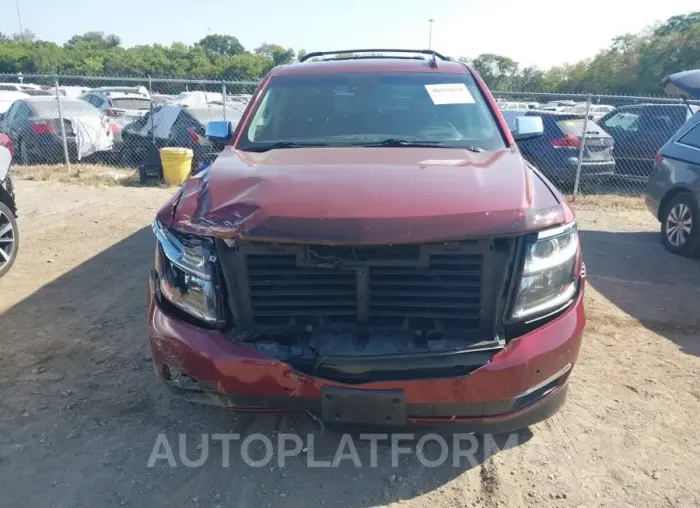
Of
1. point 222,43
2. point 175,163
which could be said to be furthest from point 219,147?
point 222,43

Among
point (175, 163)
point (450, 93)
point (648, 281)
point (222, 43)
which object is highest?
point (222, 43)

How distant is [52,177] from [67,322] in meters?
7.44

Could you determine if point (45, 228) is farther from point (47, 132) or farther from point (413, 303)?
point (413, 303)

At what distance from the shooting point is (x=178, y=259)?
253 centimetres

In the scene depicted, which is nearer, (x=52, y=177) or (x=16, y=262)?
(x=16, y=262)

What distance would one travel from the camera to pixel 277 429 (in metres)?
3.05

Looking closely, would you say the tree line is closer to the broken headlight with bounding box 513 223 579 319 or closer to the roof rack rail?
the roof rack rail

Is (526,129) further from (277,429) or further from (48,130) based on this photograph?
(48,130)

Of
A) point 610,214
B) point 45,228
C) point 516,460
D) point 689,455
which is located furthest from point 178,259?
point 610,214

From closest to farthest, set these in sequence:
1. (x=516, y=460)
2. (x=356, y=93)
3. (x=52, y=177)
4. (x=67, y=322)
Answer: (x=516, y=460) → (x=356, y=93) → (x=67, y=322) → (x=52, y=177)

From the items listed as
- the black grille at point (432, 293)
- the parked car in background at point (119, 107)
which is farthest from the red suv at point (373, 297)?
the parked car in background at point (119, 107)

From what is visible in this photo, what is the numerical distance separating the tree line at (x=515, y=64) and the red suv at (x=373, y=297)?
118ft

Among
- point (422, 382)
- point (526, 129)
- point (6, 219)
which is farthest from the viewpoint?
point (6, 219)

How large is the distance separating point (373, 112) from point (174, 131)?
851 cm
